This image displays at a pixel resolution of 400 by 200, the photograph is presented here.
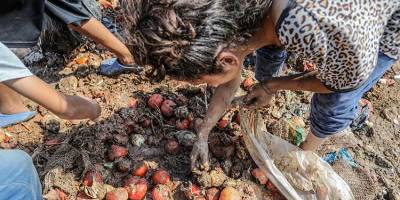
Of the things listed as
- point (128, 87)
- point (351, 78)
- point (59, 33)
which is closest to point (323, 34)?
point (351, 78)

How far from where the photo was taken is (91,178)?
7.66ft

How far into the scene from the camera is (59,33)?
9.99 feet

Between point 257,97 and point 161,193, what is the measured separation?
2.59 ft

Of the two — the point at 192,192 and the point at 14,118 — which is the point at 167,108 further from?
the point at 14,118

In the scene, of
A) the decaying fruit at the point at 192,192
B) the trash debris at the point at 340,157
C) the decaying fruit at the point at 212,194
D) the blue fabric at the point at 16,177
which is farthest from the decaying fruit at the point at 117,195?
the trash debris at the point at 340,157

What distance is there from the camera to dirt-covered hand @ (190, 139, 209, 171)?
2326 millimetres

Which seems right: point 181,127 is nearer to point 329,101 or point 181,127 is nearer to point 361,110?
point 329,101

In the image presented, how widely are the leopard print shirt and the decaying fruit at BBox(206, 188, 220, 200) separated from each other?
39.9 inches

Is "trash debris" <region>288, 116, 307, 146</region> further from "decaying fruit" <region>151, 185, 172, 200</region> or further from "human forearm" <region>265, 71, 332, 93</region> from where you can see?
"decaying fruit" <region>151, 185, 172, 200</region>

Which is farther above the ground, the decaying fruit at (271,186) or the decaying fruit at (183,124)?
the decaying fruit at (183,124)

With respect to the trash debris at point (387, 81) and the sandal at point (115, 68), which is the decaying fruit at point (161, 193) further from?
the trash debris at point (387, 81)

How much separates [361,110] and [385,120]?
260 millimetres

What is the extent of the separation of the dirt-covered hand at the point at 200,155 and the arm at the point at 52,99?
1.98 ft

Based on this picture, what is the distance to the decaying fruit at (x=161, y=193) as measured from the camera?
7.70ft
